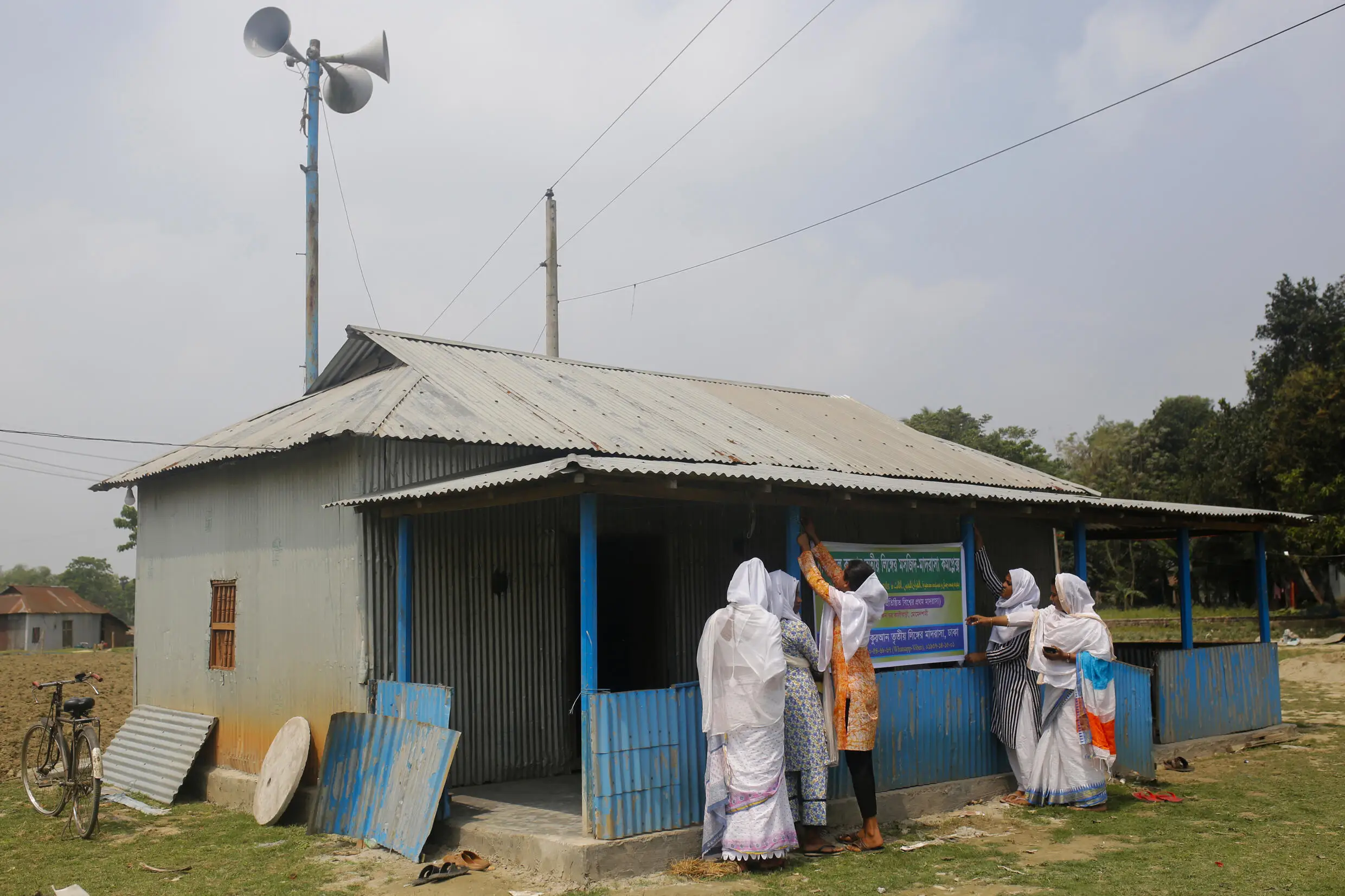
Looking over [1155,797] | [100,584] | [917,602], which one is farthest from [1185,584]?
[100,584]

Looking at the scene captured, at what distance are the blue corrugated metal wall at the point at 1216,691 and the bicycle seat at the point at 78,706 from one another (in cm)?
961

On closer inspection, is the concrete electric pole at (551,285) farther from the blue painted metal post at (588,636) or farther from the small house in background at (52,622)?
the small house in background at (52,622)

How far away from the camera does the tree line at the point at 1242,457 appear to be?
95.0 feet

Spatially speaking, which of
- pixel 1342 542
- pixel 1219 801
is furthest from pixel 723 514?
pixel 1342 542

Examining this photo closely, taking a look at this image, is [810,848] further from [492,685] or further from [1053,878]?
[492,685]

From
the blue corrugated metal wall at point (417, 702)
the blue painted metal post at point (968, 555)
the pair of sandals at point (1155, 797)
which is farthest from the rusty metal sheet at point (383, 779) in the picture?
the pair of sandals at point (1155, 797)

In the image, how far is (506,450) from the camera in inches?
360

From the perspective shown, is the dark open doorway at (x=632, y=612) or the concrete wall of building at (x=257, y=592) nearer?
the concrete wall of building at (x=257, y=592)

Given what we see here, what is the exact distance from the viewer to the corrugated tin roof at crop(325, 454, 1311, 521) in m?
6.64

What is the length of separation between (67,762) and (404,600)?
304cm

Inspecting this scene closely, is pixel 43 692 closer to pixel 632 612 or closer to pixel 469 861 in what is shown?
pixel 632 612

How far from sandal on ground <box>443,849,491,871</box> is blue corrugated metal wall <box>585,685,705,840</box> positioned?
830mm

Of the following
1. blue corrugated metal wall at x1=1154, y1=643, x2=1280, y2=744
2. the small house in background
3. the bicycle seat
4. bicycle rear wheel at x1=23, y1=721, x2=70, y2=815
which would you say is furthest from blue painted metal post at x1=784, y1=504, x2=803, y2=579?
the small house in background

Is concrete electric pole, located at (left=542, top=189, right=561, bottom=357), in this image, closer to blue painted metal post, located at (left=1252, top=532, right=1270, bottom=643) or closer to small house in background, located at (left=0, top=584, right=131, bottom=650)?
blue painted metal post, located at (left=1252, top=532, right=1270, bottom=643)
